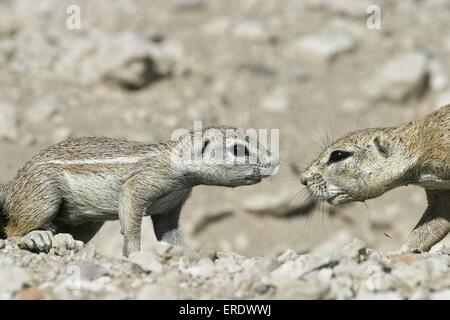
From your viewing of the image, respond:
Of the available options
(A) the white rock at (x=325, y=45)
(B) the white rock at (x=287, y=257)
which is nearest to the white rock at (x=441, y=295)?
(B) the white rock at (x=287, y=257)

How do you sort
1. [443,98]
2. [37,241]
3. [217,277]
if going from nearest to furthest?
[217,277] → [37,241] → [443,98]

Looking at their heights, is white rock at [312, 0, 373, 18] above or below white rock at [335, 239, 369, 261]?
above

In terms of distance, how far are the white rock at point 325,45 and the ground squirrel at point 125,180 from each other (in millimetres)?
8749

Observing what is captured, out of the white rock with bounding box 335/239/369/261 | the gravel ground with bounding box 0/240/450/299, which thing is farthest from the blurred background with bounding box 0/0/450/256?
the gravel ground with bounding box 0/240/450/299

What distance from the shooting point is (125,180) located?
820cm

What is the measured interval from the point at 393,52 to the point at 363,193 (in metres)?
8.99

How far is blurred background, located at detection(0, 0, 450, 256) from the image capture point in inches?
544

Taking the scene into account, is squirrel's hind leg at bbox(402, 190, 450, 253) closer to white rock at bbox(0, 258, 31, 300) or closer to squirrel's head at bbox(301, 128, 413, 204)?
squirrel's head at bbox(301, 128, 413, 204)

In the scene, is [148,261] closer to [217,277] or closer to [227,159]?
[217,277]

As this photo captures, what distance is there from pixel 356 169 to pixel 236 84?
304 inches

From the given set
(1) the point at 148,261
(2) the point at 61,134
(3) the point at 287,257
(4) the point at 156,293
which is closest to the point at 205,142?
(3) the point at 287,257

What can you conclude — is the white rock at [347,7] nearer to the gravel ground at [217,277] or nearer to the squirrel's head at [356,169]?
the squirrel's head at [356,169]

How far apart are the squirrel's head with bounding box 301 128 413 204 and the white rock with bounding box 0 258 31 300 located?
3241 mm
